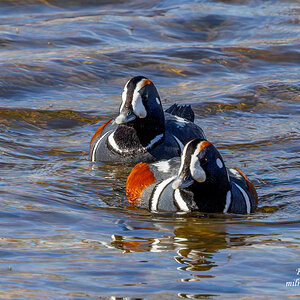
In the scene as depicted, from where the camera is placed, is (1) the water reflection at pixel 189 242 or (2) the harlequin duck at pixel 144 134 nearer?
(1) the water reflection at pixel 189 242

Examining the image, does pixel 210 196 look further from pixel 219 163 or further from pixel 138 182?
pixel 138 182

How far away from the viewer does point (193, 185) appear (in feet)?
22.5

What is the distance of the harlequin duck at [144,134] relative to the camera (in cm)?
852

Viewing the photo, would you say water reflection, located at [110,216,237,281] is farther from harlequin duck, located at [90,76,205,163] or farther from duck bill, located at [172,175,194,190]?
harlequin duck, located at [90,76,205,163]

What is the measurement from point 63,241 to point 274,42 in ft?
37.3

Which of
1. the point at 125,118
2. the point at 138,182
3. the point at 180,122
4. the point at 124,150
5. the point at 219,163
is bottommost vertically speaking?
the point at 138,182

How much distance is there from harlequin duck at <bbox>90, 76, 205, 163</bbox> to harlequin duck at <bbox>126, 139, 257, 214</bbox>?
1133mm

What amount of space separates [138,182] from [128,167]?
148 centimetres

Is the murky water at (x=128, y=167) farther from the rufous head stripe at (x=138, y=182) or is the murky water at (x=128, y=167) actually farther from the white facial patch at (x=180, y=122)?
the white facial patch at (x=180, y=122)

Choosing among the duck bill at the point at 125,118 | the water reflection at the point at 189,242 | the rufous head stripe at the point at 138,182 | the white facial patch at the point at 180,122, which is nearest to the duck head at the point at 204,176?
the water reflection at the point at 189,242

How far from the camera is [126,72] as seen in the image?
541 inches

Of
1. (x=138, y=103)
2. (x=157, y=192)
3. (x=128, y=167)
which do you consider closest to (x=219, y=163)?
(x=157, y=192)

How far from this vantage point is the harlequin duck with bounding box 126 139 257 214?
6.65 meters

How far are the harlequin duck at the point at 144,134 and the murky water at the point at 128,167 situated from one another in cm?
24
